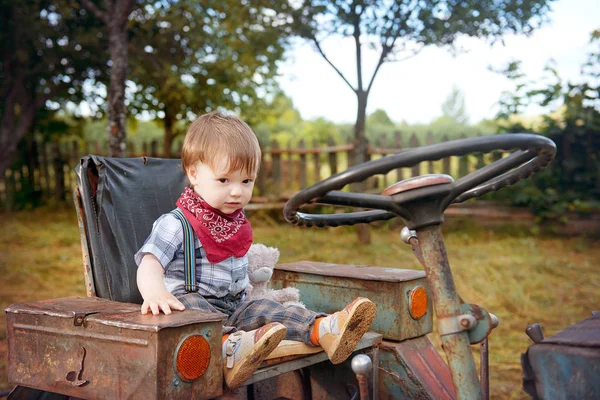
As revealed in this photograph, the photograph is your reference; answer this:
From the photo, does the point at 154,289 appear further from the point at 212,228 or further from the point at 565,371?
the point at 565,371

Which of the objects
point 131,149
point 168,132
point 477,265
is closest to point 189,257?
point 477,265

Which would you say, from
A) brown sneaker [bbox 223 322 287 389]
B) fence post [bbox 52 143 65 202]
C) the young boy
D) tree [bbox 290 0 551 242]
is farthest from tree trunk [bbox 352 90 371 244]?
fence post [bbox 52 143 65 202]

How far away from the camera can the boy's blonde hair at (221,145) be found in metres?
1.94

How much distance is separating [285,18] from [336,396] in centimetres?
606

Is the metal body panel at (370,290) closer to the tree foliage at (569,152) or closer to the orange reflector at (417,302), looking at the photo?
the orange reflector at (417,302)

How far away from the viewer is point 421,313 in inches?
88.5

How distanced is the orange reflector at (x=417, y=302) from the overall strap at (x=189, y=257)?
77cm

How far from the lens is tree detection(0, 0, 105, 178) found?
10.1 metres

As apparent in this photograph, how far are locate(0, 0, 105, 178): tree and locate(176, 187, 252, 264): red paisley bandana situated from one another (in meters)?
8.75

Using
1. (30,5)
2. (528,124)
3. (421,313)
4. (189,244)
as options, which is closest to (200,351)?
(189,244)

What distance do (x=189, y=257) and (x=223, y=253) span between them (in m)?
0.12

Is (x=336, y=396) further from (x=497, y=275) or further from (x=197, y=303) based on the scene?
(x=497, y=275)

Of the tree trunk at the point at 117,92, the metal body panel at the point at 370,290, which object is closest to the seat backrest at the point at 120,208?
the metal body panel at the point at 370,290

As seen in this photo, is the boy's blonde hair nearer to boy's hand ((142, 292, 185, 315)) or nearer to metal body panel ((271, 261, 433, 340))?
boy's hand ((142, 292, 185, 315))
